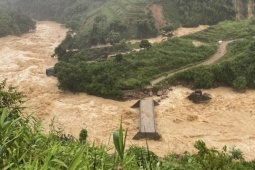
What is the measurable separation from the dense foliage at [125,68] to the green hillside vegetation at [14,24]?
1951 cm

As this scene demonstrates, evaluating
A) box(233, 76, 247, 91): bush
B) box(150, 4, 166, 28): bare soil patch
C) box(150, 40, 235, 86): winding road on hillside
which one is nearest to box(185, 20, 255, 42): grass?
box(150, 40, 235, 86): winding road on hillside

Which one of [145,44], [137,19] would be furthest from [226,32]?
[137,19]

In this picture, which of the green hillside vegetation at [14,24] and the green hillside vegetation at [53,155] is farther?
the green hillside vegetation at [14,24]

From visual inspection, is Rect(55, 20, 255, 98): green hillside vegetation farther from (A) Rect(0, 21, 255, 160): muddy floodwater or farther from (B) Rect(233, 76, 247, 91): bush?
(A) Rect(0, 21, 255, 160): muddy floodwater

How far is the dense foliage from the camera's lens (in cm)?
2822

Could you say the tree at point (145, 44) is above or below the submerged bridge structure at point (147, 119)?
above

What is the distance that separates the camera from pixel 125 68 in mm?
31016

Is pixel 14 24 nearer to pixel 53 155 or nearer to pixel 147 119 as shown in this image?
pixel 147 119

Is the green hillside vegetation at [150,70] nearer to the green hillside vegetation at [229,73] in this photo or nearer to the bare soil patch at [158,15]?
the green hillside vegetation at [229,73]

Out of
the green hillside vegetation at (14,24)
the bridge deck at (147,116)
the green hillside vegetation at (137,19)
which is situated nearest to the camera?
the bridge deck at (147,116)

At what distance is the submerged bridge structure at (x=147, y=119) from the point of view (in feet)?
68.4

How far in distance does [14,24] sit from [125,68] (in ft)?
101

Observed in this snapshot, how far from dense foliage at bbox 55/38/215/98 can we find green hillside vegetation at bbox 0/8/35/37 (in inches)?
768

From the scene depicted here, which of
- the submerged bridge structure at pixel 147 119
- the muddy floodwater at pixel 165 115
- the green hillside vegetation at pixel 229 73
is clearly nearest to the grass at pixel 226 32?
the green hillside vegetation at pixel 229 73
